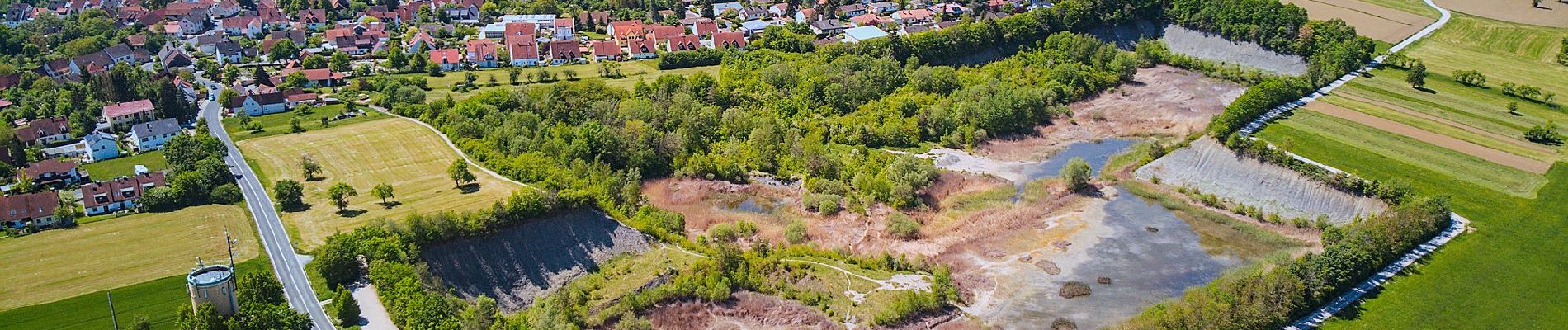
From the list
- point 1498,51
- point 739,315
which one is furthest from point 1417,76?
point 739,315

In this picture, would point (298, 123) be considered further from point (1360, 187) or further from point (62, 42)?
point (1360, 187)

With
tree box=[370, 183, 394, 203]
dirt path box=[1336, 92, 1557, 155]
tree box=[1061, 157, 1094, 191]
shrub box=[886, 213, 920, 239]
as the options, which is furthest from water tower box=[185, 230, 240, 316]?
dirt path box=[1336, 92, 1557, 155]

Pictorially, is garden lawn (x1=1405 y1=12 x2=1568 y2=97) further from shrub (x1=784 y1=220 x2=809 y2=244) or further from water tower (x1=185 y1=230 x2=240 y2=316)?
water tower (x1=185 y1=230 x2=240 y2=316)

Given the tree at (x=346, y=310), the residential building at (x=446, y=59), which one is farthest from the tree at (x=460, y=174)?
the residential building at (x=446, y=59)

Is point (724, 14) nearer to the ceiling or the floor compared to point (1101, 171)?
nearer to the ceiling

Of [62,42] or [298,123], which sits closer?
[298,123]

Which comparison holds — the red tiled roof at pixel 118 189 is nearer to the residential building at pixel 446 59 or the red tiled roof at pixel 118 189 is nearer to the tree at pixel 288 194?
the tree at pixel 288 194

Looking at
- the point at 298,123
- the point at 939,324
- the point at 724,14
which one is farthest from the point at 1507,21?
the point at 298,123

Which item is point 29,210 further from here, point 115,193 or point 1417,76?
point 1417,76
